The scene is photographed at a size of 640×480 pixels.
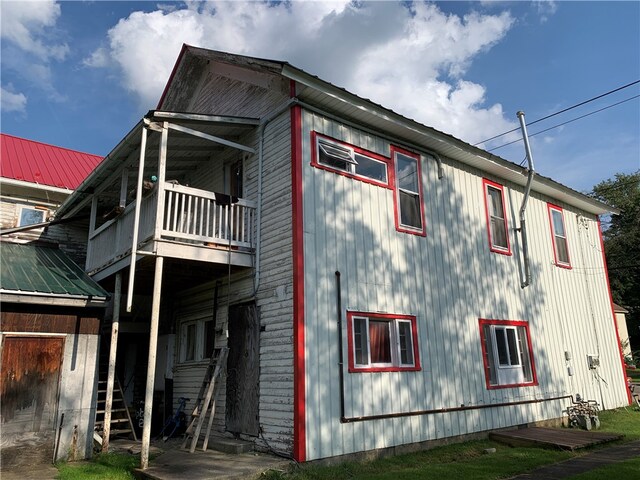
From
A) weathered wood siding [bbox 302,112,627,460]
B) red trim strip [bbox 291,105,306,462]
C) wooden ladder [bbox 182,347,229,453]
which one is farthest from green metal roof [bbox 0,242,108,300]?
weathered wood siding [bbox 302,112,627,460]

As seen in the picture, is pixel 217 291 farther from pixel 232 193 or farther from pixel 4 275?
pixel 4 275

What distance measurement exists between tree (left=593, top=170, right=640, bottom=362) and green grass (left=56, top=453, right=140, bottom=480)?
4164 cm

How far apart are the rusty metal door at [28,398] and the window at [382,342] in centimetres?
554

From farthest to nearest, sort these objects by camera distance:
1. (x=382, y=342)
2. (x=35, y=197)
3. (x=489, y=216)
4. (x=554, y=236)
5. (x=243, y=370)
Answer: (x=554, y=236) < (x=35, y=197) < (x=489, y=216) < (x=382, y=342) < (x=243, y=370)

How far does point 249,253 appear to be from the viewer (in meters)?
9.76

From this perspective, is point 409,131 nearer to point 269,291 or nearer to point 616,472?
point 269,291

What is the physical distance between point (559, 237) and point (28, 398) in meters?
15.0

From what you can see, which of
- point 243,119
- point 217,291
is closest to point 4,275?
point 217,291

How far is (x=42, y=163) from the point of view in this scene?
15516mm

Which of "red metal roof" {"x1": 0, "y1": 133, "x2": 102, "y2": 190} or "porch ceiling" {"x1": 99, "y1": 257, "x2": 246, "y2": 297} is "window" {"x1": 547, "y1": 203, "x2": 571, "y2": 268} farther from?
"red metal roof" {"x1": 0, "y1": 133, "x2": 102, "y2": 190}

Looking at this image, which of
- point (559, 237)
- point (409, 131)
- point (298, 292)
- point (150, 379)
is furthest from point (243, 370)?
point (559, 237)

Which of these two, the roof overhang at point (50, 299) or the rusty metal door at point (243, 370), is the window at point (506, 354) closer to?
the rusty metal door at point (243, 370)

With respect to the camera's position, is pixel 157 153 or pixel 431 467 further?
pixel 157 153

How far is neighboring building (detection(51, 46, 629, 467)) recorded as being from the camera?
28.5 feet
